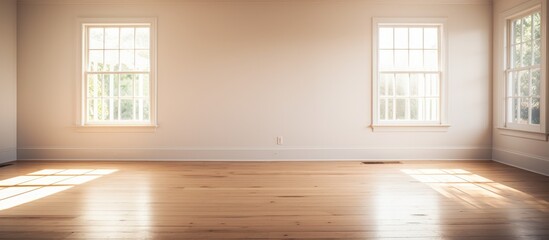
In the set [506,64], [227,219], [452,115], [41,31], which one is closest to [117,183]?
[227,219]

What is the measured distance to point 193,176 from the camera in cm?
525

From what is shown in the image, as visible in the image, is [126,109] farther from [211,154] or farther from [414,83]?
[414,83]

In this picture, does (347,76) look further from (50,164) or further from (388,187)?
(50,164)

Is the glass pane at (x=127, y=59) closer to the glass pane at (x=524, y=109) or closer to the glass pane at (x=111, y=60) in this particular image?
the glass pane at (x=111, y=60)

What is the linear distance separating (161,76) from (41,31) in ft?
6.42

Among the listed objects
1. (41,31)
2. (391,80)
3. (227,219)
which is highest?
(41,31)

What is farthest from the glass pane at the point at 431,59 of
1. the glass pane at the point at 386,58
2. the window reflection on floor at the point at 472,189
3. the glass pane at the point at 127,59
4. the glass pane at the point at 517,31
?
the glass pane at the point at 127,59

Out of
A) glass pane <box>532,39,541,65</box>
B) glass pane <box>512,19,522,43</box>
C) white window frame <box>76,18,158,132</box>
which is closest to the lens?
glass pane <box>532,39,541,65</box>

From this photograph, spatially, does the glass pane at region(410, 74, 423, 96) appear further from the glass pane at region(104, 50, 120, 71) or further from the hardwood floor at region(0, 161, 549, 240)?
the glass pane at region(104, 50, 120, 71)

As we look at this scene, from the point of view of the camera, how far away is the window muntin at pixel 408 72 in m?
6.74

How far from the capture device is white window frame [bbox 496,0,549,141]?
5.39 m

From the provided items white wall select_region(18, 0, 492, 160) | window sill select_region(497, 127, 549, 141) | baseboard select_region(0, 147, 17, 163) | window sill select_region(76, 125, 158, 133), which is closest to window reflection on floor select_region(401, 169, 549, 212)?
window sill select_region(497, 127, 549, 141)

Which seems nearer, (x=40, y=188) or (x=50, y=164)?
(x=40, y=188)

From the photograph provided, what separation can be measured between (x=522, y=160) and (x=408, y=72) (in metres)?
2.00
